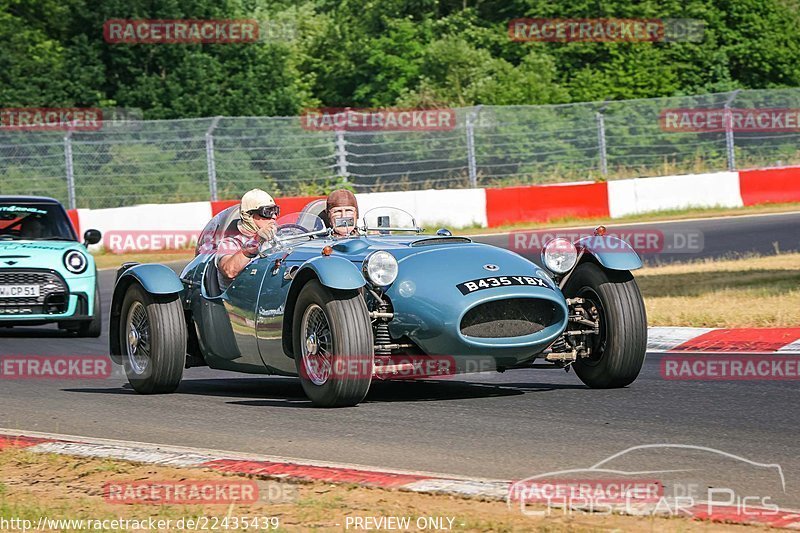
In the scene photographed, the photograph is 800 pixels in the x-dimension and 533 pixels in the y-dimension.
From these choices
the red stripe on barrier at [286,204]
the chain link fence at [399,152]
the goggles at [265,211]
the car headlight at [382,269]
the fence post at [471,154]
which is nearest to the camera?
the car headlight at [382,269]

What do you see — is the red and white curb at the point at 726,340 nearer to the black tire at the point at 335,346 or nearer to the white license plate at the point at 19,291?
the black tire at the point at 335,346

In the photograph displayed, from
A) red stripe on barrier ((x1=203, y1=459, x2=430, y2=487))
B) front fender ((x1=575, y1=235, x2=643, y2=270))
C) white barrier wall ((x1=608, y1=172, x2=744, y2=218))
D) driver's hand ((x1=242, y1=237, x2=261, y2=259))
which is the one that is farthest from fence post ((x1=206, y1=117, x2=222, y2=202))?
red stripe on barrier ((x1=203, y1=459, x2=430, y2=487))

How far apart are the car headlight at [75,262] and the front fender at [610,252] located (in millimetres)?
6938

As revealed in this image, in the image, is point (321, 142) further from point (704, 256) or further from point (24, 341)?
point (24, 341)

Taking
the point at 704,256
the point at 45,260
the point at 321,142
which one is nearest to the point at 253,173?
the point at 321,142

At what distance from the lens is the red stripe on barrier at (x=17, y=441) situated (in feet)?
24.1

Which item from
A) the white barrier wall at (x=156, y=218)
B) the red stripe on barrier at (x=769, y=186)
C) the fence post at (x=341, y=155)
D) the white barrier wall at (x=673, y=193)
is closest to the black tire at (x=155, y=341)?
the white barrier wall at (x=156, y=218)

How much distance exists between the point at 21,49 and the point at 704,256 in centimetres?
2563

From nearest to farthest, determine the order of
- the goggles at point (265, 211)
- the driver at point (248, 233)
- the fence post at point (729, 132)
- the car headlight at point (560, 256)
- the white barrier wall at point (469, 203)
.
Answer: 1. the car headlight at point (560, 256)
2. the driver at point (248, 233)
3. the goggles at point (265, 211)
4. the white barrier wall at point (469, 203)
5. the fence post at point (729, 132)

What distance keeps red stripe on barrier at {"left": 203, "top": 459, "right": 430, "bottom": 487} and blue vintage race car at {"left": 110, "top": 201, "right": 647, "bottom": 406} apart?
1426mm

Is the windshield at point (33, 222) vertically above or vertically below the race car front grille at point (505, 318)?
above

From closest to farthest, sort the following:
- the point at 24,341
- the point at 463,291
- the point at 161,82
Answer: the point at 463,291, the point at 24,341, the point at 161,82

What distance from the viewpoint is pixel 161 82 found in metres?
38.7

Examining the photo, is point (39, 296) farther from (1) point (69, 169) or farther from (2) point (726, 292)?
(1) point (69, 169)
